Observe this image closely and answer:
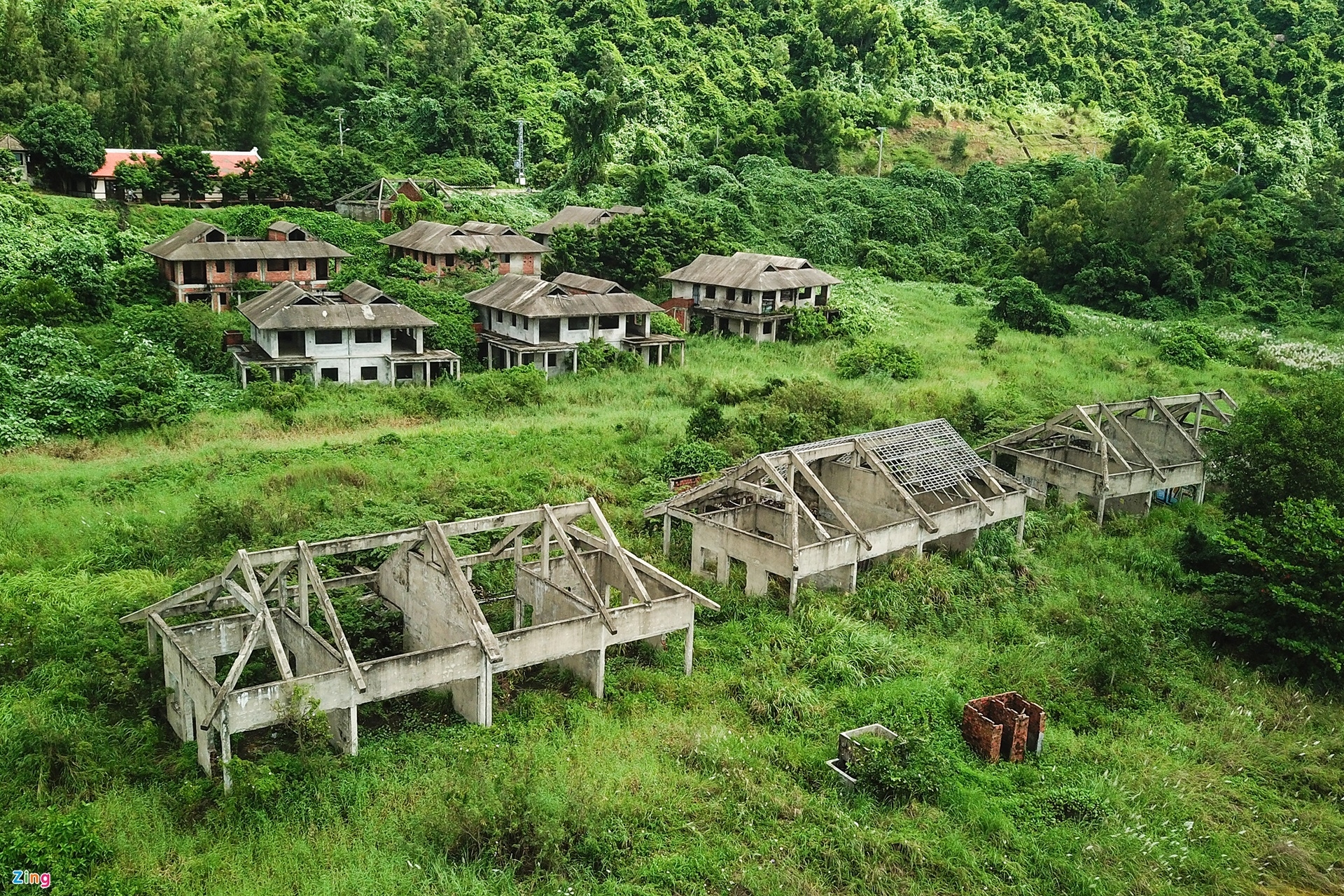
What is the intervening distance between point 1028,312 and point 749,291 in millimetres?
13343

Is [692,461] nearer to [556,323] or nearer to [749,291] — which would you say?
[556,323]

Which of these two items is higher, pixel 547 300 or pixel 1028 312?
pixel 547 300

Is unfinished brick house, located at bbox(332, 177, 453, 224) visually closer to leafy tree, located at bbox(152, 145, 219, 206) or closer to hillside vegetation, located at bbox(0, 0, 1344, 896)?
hillside vegetation, located at bbox(0, 0, 1344, 896)

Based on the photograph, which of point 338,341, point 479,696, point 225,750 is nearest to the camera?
point 225,750

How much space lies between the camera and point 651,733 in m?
16.3

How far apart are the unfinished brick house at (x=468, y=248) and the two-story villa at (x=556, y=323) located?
14.5 feet

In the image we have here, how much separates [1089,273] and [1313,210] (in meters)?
14.2

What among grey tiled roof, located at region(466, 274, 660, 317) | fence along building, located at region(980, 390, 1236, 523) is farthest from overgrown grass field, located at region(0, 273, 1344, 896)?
grey tiled roof, located at region(466, 274, 660, 317)

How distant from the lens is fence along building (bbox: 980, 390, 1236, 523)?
2744 centimetres

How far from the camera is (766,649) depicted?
19234 mm

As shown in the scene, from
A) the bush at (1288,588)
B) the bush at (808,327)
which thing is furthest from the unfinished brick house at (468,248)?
the bush at (1288,588)

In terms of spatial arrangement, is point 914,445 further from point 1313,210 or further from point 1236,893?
A: point 1313,210

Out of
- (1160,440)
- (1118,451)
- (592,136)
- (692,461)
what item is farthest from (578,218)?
(1118,451)

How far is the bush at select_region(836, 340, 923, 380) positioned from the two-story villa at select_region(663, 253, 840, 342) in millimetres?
5725
